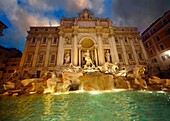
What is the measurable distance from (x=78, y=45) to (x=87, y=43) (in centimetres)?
345

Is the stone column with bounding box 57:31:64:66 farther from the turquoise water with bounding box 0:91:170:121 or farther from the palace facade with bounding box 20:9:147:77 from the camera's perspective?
the turquoise water with bounding box 0:91:170:121

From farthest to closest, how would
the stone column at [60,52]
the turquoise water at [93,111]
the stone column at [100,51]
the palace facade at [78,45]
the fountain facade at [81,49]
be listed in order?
the palace facade at [78,45], the stone column at [100,51], the stone column at [60,52], the fountain facade at [81,49], the turquoise water at [93,111]

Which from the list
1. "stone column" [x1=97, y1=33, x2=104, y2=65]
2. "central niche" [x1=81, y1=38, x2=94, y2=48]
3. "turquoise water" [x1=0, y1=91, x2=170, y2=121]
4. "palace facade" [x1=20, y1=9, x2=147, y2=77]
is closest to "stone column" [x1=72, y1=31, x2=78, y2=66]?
"palace facade" [x1=20, y1=9, x2=147, y2=77]

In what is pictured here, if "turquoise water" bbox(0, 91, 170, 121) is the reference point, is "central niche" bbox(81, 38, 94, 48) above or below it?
above

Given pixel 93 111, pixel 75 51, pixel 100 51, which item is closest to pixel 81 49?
pixel 75 51

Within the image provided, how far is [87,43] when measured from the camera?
23.5 m

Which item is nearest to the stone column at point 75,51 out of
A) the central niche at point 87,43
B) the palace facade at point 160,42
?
the central niche at point 87,43

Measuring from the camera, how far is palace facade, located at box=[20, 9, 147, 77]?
2021cm

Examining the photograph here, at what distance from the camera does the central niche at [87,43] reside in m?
22.6

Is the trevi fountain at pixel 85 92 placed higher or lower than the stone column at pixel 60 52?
lower

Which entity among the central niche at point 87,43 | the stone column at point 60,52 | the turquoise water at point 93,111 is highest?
the central niche at point 87,43

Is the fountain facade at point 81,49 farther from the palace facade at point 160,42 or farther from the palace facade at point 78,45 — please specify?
the palace facade at point 160,42

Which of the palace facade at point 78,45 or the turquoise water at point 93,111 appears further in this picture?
the palace facade at point 78,45

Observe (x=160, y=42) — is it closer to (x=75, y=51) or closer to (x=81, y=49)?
(x=81, y=49)
